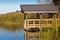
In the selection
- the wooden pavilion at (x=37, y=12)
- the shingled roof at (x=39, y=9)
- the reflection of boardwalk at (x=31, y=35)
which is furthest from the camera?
the shingled roof at (x=39, y=9)

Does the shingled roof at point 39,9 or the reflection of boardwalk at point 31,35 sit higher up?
the shingled roof at point 39,9

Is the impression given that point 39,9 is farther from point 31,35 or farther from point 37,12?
point 31,35

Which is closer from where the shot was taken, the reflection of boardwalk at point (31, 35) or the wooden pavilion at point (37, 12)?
the reflection of boardwalk at point (31, 35)

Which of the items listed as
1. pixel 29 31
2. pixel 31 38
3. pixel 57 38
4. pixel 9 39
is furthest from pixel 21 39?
pixel 57 38

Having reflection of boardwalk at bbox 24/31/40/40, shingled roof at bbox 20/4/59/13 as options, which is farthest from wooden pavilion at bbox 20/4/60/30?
reflection of boardwalk at bbox 24/31/40/40

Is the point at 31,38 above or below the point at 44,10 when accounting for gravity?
below

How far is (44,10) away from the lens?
71.2 ft

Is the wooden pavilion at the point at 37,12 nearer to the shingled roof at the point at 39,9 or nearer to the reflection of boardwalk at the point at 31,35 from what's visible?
the shingled roof at the point at 39,9

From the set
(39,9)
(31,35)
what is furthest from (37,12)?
(31,35)

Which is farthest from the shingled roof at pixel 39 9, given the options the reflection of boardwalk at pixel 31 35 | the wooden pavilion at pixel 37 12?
the reflection of boardwalk at pixel 31 35

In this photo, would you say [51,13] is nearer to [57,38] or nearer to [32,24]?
[32,24]

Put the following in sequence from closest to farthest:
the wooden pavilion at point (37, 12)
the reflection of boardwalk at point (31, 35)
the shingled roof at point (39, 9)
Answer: the reflection of boardwalk at point (31, 35) < the wooden pavilion at point (37, 12) < the shingled roof at point (39, 9)

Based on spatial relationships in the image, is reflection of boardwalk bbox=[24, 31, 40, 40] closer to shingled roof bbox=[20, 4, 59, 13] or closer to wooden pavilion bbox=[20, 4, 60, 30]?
wooden pavilion bbox=[20, 4, 60, 30]

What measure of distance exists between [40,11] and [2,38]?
675 cm
